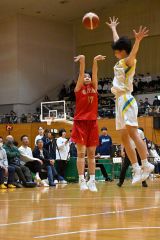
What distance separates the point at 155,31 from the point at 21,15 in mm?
9039

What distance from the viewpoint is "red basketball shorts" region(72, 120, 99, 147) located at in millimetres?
7082

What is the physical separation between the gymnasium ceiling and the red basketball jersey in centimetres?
2227

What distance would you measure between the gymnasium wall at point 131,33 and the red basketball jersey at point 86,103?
23297mm

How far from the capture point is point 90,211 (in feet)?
14.8

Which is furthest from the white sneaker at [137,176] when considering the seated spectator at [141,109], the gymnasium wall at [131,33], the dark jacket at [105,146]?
the gymnasium wall at [131,33]

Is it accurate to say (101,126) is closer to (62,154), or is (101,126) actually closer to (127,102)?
(62,154)

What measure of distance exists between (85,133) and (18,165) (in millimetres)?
5011

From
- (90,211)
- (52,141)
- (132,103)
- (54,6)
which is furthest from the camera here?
(54,6)

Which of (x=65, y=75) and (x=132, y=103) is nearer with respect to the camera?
(x=132, y=103)

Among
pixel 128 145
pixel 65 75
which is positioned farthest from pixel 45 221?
pixel 65 75

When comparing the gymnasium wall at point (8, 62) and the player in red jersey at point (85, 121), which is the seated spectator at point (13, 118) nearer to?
the gymnasium wall at point (8, 62)

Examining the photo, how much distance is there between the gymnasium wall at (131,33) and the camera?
29.8 meters

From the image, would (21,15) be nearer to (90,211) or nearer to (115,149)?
(115,149)

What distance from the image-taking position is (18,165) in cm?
1177
